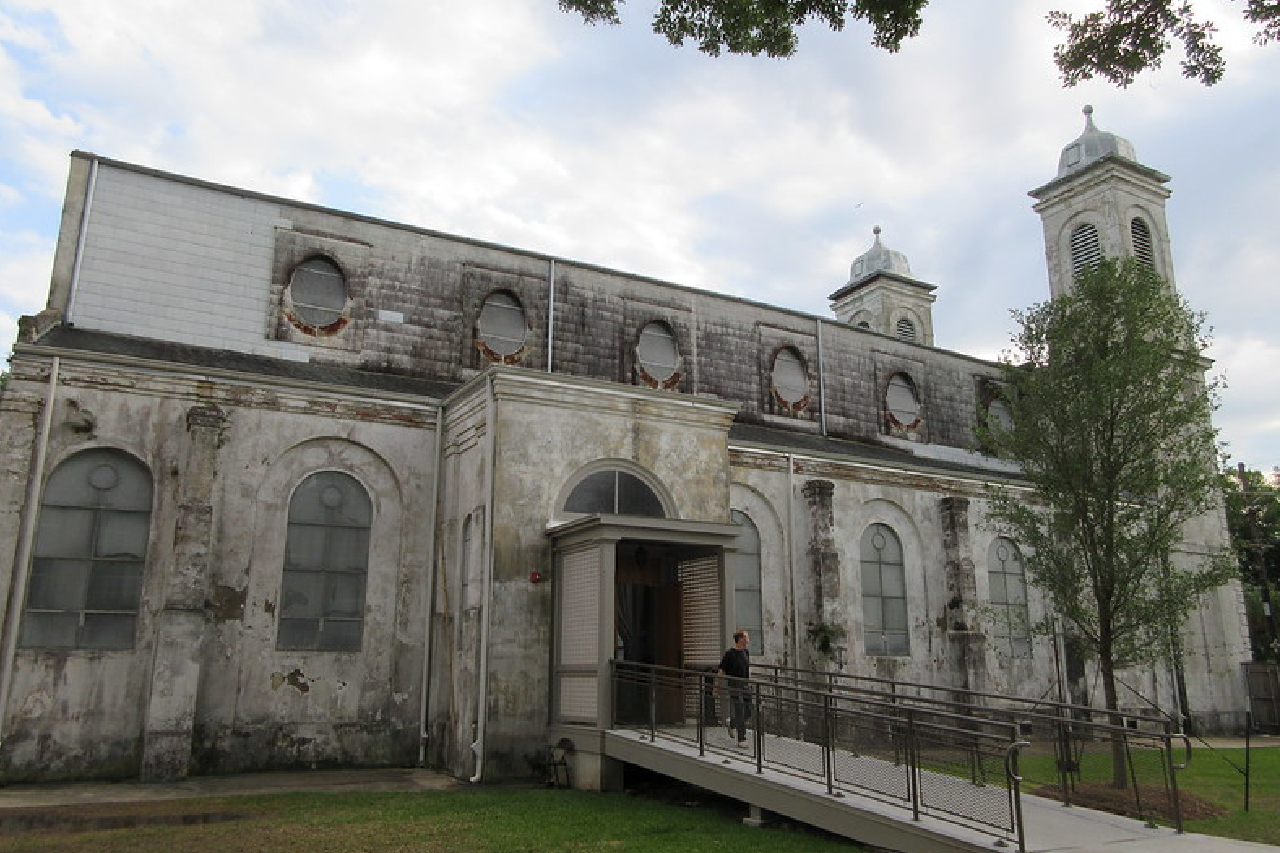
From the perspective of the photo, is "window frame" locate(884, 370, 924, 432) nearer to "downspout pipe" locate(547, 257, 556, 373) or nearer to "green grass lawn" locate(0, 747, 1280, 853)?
"downspout pipe" locate(547, 257, 556, 373)

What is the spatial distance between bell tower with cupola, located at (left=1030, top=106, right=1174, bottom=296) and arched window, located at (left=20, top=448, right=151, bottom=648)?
30567 millimetres

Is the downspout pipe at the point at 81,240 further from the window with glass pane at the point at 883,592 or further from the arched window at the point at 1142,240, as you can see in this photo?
the arched window at the point at 1142,240

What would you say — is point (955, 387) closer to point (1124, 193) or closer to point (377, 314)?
point (1124, 193)

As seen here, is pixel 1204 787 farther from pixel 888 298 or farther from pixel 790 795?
pixel 888 298

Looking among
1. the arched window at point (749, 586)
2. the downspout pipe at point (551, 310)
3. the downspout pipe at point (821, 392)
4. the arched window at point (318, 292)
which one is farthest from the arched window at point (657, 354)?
the arched window at point (318, 292)

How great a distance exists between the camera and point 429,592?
1784 centimetres

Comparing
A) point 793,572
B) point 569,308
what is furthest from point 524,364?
point 793,572

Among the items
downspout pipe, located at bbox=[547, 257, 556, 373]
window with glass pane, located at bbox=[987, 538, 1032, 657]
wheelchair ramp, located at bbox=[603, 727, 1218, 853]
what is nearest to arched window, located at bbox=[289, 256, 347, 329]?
downspout pipe, located at bbox=[547, 257, 556, 373]

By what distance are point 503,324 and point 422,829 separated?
12900 mm

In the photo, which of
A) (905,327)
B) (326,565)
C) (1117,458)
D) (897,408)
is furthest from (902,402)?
(326,565)

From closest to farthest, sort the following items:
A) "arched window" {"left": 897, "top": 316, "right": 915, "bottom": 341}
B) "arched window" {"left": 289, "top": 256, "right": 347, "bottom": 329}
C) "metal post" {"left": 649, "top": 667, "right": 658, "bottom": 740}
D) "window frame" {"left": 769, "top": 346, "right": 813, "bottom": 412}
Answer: "metal post" {"left": 649, "top": 667, "right": 658, "bottom": 740}
"arched window" {"left": 289, "top": 256, "right": 347, "bottom": 329}
"window frame" {"left": 769, "top": 346, "right": 813, "bottom": 412}
"arched window" {"left": 897, "top": 316, "right": 915, "bottom": 341}

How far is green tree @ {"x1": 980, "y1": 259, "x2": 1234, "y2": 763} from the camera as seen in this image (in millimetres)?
17219

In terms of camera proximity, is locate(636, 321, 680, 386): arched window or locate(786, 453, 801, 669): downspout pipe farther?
locate(636, 321, 680, 386): arched window

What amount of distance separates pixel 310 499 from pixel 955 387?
66.5 feet
